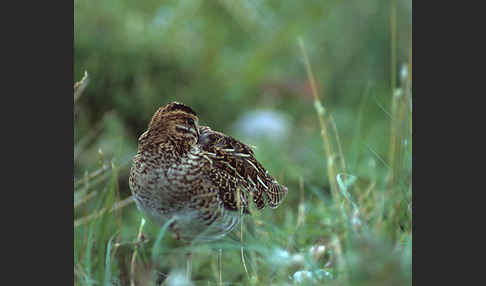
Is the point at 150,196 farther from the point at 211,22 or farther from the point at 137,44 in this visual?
the point at 211,22

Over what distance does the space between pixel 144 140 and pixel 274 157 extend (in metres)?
2.08

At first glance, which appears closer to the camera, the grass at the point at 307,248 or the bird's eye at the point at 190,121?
the grass at the point at 307,248

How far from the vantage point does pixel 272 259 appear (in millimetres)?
1812

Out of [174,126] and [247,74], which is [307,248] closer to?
[174,126]

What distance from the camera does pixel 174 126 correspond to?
1.91 m

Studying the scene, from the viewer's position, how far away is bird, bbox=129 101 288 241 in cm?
192

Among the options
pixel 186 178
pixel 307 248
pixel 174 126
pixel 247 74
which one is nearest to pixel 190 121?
pixel 174 126

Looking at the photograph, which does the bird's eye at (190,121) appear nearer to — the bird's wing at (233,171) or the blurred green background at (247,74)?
the bird's wing at (233,171)

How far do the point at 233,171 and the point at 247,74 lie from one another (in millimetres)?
3194

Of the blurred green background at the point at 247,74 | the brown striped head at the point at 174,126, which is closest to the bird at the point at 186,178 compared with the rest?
the brown striped head at the point at 174,126

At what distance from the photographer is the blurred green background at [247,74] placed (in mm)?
3893

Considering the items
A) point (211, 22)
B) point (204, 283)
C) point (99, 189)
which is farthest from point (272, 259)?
point (211, 22)

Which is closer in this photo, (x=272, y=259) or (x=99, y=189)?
(x=272, y=259)

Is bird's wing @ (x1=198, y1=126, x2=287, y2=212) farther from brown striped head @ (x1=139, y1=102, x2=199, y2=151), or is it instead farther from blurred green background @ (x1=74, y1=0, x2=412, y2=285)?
blurred green background @ (x1=74, y1=0, x2=412, y2=285)
